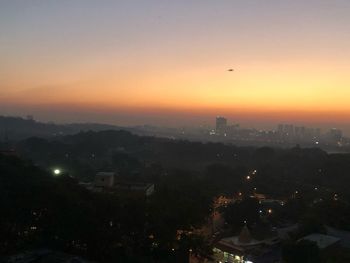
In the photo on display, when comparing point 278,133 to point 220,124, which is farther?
point 220,124

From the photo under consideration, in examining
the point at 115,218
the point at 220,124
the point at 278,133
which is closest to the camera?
the point at 115,218

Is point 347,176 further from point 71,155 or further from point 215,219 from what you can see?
point 71,155

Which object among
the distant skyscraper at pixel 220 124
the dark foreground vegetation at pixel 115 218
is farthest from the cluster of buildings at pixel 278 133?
the dark foreground vegetation at pixel 115 218

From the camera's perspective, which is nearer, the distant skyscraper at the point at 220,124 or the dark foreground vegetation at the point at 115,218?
the dark foreground vegetation at the point at 115,218

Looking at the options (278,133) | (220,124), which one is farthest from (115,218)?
(220,124)

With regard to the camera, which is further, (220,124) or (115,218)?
(220,124)

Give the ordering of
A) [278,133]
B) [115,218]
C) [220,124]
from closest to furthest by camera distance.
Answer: [115,218] < [278,133] < [220,124]

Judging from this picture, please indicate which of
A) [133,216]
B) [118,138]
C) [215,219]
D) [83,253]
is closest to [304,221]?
[215,219]

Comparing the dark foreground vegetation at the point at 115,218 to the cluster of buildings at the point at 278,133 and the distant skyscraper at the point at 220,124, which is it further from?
the distant skyscraper at the point at 220,124

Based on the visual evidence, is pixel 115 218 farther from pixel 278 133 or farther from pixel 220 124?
pixel 220 124

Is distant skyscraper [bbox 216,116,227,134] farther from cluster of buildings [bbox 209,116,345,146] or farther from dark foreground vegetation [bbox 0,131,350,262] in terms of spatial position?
dark foreground vegetation [bbox 0,131,350,262]

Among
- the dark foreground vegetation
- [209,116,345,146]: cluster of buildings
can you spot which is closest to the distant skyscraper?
[209,116,345,146]: cluster of buildings
